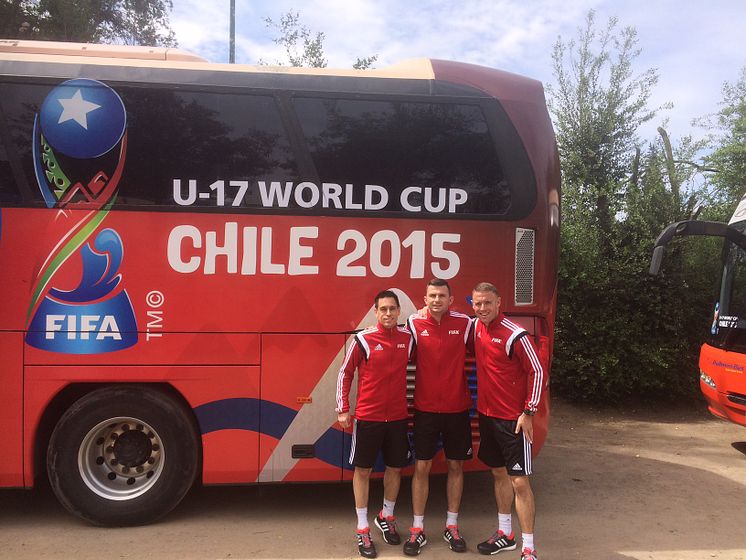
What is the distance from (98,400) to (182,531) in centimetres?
121

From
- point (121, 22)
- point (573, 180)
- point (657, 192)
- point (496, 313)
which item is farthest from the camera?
point (121, 22)

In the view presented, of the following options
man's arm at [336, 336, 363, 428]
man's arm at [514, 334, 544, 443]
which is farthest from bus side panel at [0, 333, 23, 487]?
man's arm at [514, 334, 544, 443]

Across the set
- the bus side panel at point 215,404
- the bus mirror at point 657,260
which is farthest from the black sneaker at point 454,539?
the bus mirror at point 657,260

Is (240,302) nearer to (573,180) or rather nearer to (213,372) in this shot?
(213,372)

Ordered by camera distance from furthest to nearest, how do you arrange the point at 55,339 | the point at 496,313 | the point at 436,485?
the point at 436,485 < the point at 55,339 < the point at 496,313

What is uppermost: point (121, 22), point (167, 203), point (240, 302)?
point (121, 22)

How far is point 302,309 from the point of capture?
4516 mm

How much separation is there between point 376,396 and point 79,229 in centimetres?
253

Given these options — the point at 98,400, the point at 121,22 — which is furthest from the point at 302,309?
the point at 121,22

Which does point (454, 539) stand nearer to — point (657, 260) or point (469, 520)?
point (469, 520)

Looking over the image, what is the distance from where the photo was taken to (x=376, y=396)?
4.11 metres

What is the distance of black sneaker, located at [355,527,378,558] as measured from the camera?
4062mm

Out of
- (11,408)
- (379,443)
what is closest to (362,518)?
(379,443)

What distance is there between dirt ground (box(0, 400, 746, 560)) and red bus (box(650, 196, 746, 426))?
80cm
